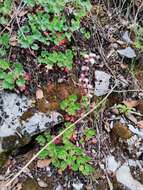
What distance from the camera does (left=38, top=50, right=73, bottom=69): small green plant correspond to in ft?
→ 9.87

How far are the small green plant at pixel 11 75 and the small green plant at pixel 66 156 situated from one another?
0.43 m

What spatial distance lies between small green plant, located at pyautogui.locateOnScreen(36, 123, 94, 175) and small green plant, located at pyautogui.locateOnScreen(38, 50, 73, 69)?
59 centimetres

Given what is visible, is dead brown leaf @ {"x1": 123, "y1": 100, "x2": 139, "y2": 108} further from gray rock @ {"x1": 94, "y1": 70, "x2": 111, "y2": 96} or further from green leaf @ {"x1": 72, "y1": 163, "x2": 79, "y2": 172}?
green leaf @ {"x1": 72, "y1": 163, "x2": 79, "y2": 172}

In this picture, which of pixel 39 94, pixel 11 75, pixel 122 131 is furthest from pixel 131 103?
pixel 11 75

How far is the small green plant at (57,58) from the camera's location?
3010mm

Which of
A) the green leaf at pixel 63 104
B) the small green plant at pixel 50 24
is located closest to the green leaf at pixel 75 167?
the green leaf at pixel 63 104

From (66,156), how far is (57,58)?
30.8 inches

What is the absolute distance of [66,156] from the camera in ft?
9.00

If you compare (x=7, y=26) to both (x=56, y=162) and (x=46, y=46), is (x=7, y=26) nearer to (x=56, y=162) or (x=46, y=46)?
(x=46, y=46)

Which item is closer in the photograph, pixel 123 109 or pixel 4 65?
pixel 4 65

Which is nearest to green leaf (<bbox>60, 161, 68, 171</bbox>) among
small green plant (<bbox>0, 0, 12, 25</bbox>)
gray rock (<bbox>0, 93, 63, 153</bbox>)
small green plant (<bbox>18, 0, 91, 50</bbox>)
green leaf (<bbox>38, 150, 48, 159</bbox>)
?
green leaf (<bbox>38, 150, 48, 159</bbox>)

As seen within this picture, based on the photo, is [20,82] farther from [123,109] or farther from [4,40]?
[123,109]

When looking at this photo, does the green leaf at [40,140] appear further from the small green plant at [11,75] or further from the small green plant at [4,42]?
the small green plant at [4,42]

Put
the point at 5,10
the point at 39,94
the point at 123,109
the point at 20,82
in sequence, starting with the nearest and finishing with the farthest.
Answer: the point at 20,82, the point at 39,94, the point at 5,10, the point at 123,109
